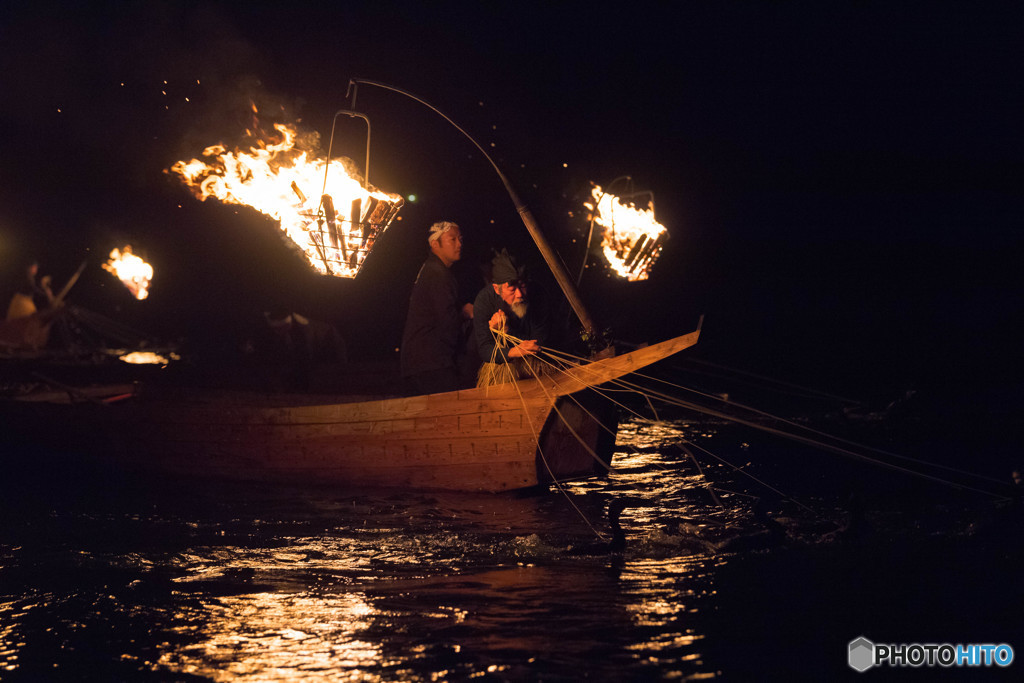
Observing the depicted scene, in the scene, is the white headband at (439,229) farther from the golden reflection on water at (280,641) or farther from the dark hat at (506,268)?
the golden reflection on water at (280,641)

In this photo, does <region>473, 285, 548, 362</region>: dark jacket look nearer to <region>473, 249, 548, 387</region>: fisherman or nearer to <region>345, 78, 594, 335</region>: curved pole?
<region>473, 249, 548, 387</region>: fisherman

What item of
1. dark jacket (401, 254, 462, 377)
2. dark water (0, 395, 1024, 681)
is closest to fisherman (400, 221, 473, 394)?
dark jacket (401, 254, 462, 377)

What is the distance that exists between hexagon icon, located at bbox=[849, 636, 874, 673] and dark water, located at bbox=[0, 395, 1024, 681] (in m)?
0.05

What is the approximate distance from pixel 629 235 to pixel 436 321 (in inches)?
97.1

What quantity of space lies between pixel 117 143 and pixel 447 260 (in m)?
14.5

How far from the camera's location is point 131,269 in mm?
17594

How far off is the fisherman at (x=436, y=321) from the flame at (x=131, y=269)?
40.1ft

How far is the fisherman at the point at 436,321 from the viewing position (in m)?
7.35

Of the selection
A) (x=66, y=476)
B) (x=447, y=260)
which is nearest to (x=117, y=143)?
(x=66, y=476)

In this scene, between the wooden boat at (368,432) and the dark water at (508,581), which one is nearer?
the dark water at (508,581)

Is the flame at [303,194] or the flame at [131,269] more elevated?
the flame at [131,269]

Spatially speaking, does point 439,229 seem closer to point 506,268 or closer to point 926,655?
point 506,268

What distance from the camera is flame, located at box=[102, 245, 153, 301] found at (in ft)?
57.9

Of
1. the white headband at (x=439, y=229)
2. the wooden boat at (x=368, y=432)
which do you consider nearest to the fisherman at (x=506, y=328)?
the wooden boat at (x=368, y=432)
